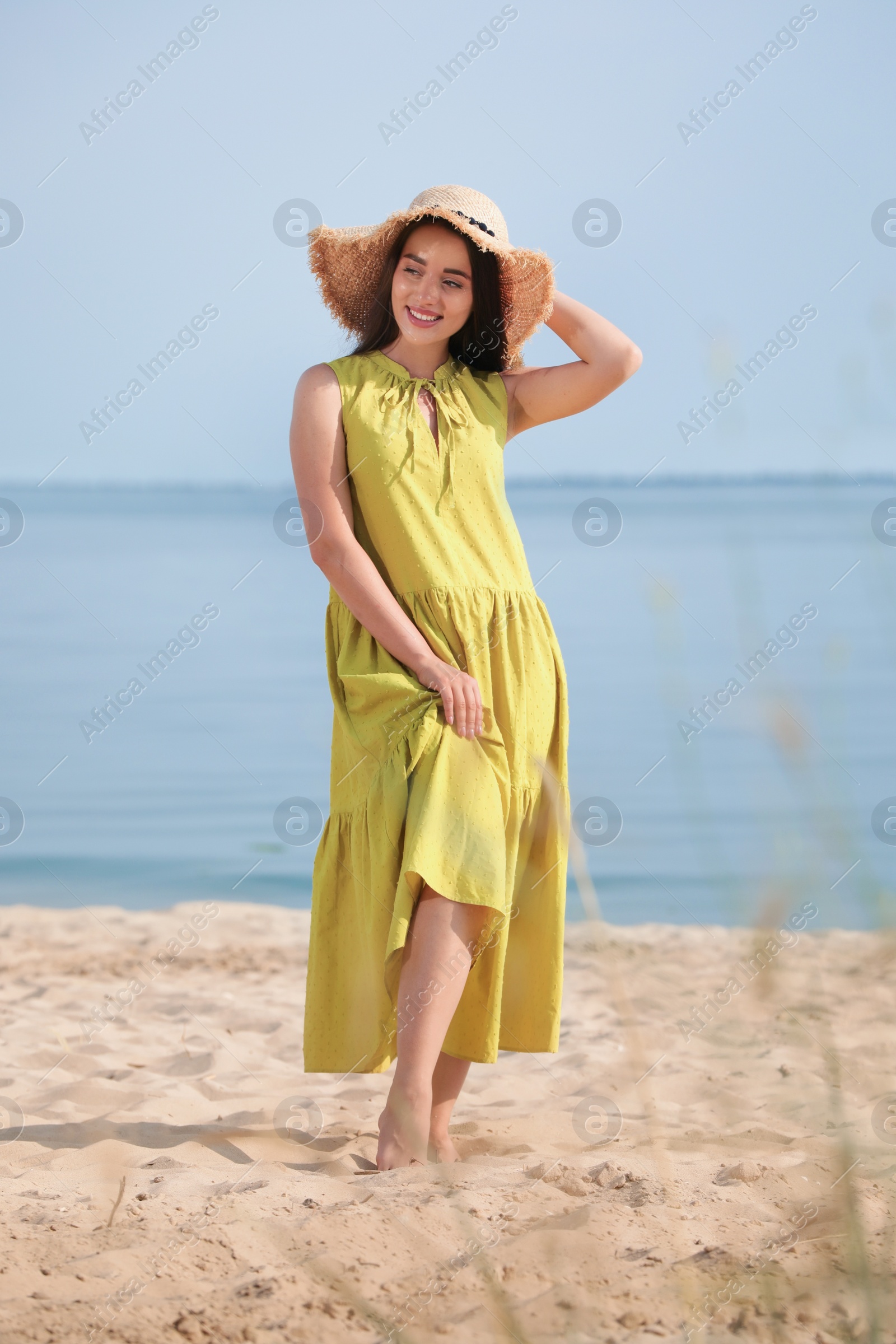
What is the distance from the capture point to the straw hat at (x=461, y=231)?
271 centimetres

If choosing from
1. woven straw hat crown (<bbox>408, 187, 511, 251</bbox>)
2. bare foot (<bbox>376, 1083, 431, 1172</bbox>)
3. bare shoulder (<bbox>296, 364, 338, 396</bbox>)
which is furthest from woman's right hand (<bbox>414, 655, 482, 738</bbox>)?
woven straw hat crown (<bbox>408, 187, 511, 251</bbox>)

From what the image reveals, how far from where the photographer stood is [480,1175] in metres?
2.58

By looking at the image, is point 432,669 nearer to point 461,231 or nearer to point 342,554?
point 342,554

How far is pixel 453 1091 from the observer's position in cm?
288

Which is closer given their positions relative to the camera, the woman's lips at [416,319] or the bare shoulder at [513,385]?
the woman's lips at [416,319]

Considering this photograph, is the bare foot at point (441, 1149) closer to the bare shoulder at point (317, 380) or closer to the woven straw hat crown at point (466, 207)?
the bare shoulder at point (317, 380)

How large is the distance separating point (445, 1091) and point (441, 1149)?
0.39 feet

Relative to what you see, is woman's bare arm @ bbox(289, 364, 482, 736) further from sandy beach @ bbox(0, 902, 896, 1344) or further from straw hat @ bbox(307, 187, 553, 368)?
sandy beach @ bbox(0, 902, 896, 1344)

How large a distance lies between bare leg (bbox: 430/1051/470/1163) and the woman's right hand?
731 mm

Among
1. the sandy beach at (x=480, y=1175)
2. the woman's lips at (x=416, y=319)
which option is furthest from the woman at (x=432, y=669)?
the sandy beach at (x=480, y=1175)

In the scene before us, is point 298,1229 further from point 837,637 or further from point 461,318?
point 461,318

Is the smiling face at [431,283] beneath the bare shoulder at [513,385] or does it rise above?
above

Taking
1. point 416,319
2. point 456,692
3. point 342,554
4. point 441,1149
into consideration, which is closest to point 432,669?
point 456,692

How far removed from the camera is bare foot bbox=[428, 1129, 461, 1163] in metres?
2.79
